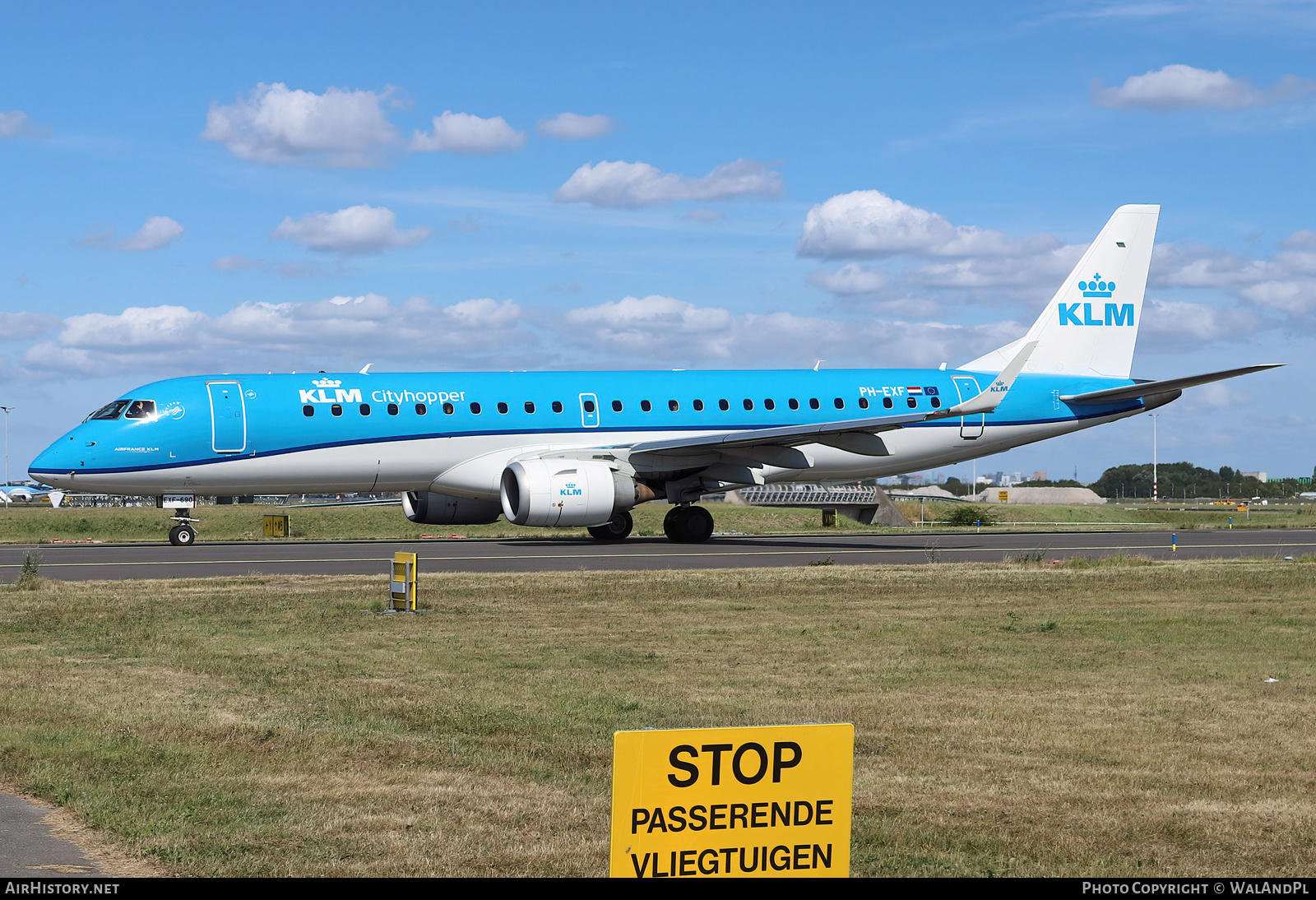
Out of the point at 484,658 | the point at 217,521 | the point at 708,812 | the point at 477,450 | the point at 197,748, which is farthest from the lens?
the point at 217,521

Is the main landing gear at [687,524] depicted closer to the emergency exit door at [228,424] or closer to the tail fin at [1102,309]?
the emergency exit door at [228,424]

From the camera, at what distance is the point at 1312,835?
22.9 feet

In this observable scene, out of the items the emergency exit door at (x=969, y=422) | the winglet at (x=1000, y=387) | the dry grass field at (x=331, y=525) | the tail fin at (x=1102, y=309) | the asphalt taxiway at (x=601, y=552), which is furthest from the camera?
the dry grass field at (x=331, y=525)

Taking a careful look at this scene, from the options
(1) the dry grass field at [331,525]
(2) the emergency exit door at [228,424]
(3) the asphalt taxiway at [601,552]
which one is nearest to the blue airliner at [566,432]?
(2) the emergency exit door at [228,424]

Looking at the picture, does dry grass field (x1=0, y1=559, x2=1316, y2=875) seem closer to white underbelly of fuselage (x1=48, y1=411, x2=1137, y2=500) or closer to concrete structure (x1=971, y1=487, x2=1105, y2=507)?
white underbelly of fuselage (x1=48, y1=411, x2=1137, y2=500)

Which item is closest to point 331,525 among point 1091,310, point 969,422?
point 969,422

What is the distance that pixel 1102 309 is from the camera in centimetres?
3766

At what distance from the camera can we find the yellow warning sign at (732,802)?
4.21 m

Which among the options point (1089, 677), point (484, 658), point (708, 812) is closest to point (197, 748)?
point (484, 658)

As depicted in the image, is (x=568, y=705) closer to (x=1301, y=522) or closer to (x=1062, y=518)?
(x=1301, y=522)

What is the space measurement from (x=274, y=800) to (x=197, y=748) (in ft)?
5.48

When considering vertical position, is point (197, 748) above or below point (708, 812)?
below

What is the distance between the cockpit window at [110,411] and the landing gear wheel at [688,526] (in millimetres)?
12687

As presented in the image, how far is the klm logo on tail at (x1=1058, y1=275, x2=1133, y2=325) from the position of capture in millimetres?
37281
